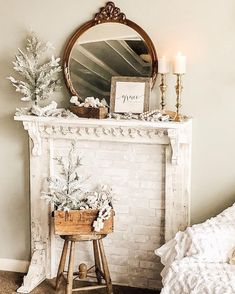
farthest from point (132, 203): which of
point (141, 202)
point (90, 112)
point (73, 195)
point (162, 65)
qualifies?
point (162, 65)

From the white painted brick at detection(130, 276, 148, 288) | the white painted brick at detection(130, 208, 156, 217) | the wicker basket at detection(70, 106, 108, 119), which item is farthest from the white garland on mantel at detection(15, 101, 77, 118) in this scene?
→ the white painted brick at detection(130, 276, 148, 288)

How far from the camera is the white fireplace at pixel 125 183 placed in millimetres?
3801

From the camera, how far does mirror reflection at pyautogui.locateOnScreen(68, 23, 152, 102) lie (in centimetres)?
380

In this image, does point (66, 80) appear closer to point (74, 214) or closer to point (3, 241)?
point (74, 214)

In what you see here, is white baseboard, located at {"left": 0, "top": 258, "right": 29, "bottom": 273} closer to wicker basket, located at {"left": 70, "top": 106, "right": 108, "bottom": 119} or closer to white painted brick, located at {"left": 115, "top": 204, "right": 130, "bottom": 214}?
white painted brick, located at {"left": 115, "top": 204, "right": 130, "bottom": 214}

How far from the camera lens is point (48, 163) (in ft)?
13.3

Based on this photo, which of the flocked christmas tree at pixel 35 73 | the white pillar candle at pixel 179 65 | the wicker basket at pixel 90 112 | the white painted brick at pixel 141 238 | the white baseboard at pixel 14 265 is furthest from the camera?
the white baseboard at pixel 14 265

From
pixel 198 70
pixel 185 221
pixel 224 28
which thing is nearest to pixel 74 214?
pixel 185 221

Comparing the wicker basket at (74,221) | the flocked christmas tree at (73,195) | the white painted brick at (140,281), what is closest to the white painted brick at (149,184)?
the flocked christmas tree at (73,195)

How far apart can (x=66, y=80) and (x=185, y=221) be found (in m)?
1.21

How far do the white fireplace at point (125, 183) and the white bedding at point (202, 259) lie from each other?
1.57 ft

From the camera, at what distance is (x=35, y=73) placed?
3867 millimetres

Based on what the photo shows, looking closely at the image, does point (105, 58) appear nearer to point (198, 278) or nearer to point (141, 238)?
point (141, 238)

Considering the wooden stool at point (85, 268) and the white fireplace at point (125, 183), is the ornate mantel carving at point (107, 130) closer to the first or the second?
the white fireplace at point (125, 183)
